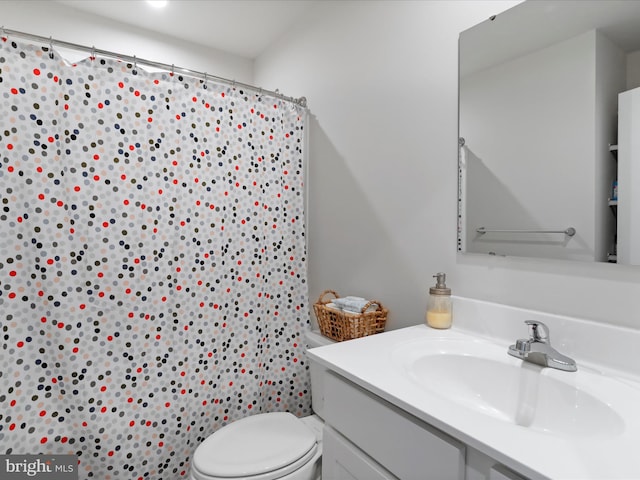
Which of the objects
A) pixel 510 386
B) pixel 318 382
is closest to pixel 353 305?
pixel 318 382

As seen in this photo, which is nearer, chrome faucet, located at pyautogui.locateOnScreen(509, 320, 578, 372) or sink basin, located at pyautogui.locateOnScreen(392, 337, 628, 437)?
sink basin, located at pyautogui.locateOnScreen(392, 337, 628, 437)

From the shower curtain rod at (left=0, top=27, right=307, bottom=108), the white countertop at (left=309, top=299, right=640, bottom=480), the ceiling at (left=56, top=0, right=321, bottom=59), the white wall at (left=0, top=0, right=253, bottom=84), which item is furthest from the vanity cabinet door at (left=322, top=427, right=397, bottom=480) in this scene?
the white wall at (left=0, top=0, right=253, bottom=84)

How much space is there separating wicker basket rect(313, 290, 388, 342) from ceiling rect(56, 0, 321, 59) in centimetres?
174

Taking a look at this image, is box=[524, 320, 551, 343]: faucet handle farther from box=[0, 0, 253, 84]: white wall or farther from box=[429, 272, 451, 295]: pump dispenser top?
box=[0, 0, 253, 84]: white wall

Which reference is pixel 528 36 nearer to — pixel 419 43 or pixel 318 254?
pixel 419 43

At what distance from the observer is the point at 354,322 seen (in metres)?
1.56

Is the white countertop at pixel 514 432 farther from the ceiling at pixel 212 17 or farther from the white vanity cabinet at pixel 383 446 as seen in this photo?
the ceiling at pixel 212 17

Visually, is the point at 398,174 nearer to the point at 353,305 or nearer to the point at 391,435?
the point at 353,305

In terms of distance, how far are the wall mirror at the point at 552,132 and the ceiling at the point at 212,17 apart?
4.33 feet

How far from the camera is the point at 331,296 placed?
80.5 inches

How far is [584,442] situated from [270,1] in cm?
235

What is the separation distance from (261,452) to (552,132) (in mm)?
1435

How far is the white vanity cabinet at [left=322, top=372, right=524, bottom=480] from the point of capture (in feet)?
2.30

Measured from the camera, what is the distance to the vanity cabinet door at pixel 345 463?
90 centimetres
